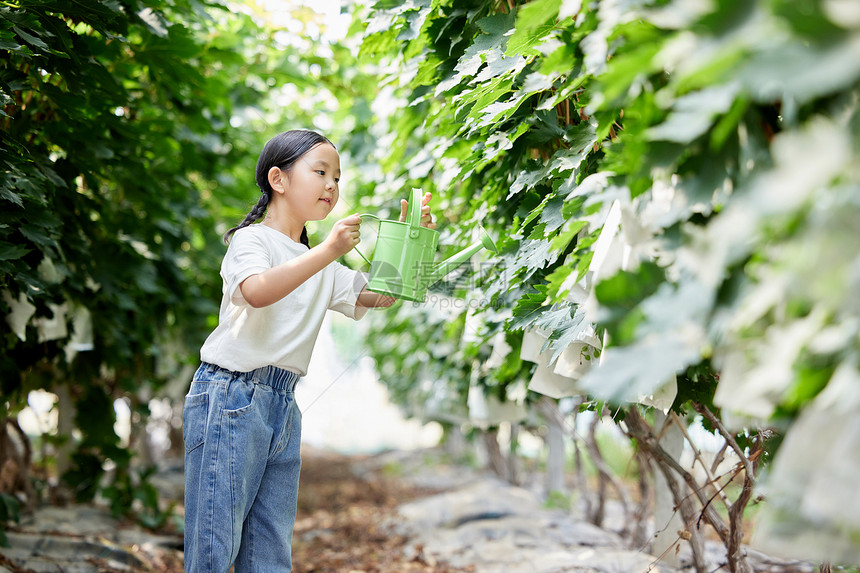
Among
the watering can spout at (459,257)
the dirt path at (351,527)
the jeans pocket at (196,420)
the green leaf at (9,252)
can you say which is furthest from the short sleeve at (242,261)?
the dirt path at (351,527)

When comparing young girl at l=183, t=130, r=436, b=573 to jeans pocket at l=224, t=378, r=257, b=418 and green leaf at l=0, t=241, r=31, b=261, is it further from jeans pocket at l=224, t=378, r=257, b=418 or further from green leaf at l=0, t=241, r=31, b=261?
green leaf at l=0, t=241, r=31, b=261

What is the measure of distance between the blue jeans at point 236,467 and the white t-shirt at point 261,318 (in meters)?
0.04

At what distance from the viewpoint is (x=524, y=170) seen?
5.39ft

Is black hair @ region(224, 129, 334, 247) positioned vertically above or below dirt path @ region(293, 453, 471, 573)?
above

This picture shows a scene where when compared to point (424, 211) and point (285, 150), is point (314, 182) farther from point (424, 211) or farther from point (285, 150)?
point (424, 211)

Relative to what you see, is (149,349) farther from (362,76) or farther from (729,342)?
(729,342)

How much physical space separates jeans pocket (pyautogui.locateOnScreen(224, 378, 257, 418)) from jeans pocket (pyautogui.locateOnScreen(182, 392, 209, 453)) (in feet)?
0.20

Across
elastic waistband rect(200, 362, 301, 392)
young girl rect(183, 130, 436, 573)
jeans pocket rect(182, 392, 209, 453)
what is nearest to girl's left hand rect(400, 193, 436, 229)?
young girl rect(183, 130, 436, 573)

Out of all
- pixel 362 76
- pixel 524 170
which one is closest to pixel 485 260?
pixel 524 170

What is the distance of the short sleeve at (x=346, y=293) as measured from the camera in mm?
1839

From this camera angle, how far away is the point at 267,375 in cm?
163

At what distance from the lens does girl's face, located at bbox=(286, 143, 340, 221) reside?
1.72 meters

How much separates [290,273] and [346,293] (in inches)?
15.9

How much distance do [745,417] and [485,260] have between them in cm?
120
